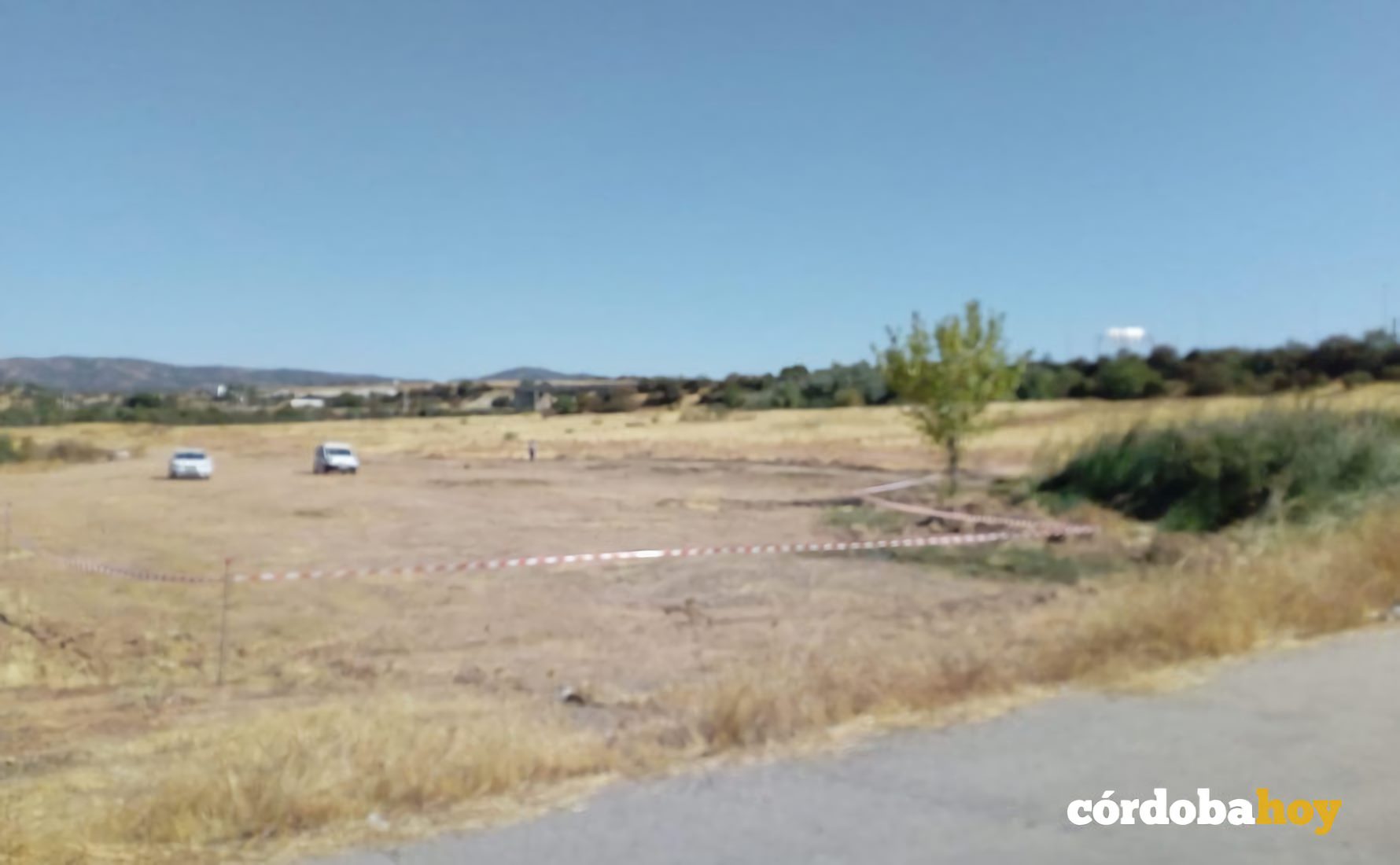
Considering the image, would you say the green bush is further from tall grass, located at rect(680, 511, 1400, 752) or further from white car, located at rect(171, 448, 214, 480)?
white car, located at rect(171, 448, 214, 480)

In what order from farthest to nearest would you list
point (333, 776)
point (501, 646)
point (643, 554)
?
point (643, 554), point (501, 646), point (333, 776)

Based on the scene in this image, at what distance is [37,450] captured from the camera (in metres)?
76.0

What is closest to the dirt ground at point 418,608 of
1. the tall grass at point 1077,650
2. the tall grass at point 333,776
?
the tall grass at point 1077,650

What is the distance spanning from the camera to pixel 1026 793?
21.1ft

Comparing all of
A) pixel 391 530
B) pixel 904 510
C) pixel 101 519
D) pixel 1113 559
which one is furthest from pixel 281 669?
pixel 101 519

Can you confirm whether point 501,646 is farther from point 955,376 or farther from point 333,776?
point 955,376

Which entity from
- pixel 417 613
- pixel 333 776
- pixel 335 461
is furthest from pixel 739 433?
pixel 333 776

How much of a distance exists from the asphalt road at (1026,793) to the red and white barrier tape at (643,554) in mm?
13407

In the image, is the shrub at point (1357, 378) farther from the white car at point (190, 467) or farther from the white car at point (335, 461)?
the white car at point (190, 467)

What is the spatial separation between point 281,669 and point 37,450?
69.2 metres

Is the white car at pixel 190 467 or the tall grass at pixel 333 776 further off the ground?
the tall grass at pixel 333 776

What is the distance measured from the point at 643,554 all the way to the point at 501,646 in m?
5.38

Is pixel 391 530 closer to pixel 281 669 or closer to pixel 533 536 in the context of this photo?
pixel 533 536

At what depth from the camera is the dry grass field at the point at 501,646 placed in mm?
6355
